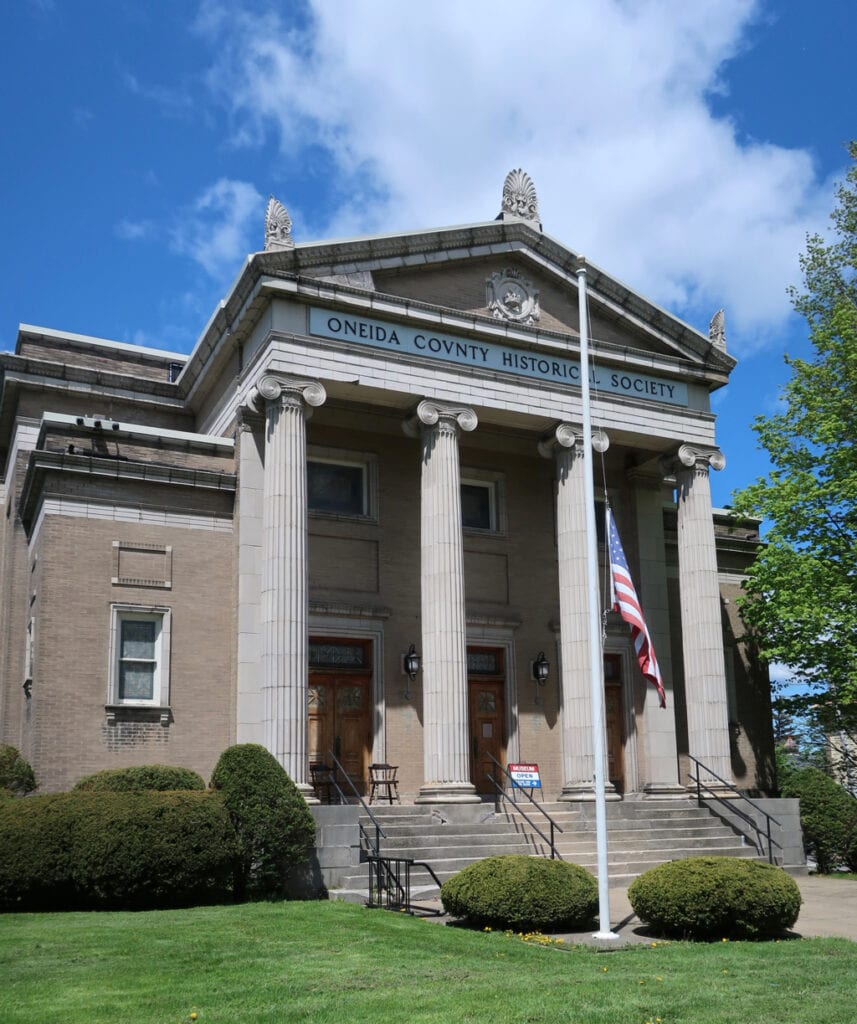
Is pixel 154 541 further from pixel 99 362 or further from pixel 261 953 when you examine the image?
pixel 261 953

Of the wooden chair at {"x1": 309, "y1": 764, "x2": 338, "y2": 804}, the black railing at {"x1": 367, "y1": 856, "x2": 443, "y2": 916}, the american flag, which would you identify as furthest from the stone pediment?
the black railing at {"x1": 367, "y1": 856, "x2": 443, "y2": 916}

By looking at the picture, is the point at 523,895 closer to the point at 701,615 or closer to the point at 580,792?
the point at 580,792

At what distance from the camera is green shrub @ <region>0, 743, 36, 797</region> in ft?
65.5

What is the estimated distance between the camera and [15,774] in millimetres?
20078

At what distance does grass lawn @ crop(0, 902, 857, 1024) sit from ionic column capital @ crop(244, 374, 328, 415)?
34.5ft

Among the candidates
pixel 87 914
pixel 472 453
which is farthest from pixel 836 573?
pixel 87 914

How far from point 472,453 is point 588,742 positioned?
7429mm

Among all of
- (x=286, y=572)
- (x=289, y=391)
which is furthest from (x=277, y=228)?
(x=286, y=572)

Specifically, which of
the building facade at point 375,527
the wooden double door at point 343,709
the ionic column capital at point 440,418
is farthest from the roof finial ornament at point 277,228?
the wooden double door at point 343,709

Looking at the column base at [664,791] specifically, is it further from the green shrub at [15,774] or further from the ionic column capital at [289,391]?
the green shrub at [15,774]

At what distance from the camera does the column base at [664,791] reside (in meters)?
25.8

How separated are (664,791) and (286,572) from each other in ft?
34.7

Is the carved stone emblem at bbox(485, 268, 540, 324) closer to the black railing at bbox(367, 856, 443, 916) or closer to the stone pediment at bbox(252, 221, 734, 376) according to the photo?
the stone pediment at bbox(252, 221, 734, 376)

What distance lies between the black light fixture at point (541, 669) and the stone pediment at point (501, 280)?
7.43 meters
